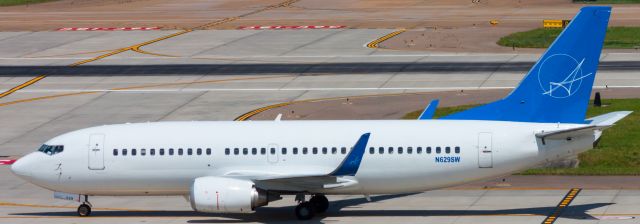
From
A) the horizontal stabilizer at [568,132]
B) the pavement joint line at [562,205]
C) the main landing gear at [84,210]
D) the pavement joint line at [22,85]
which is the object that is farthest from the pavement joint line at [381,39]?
the horizontal stabilizer at [568,132]

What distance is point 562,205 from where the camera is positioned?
147ft

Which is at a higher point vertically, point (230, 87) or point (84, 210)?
point (84, 210)

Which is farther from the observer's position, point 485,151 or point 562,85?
point 562,85

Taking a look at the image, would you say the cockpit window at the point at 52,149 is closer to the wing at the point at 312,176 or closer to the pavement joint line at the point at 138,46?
the wing at the point at 312,176

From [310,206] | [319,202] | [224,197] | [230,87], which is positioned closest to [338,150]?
[310,206]

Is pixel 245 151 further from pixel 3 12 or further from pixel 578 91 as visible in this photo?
pixel 3 12

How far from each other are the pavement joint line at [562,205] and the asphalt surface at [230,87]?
0.68 ft

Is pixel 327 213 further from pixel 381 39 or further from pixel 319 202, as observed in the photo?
pixel 381 39

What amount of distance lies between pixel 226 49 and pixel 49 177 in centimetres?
5283

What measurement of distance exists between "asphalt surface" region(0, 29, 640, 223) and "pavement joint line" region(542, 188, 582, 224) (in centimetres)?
21

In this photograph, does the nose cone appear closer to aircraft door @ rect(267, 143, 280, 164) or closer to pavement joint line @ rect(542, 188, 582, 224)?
aircraft door @ rect(267, 143, 280, 164)

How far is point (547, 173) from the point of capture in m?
50.9

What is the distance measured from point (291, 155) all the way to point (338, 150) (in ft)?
5.12

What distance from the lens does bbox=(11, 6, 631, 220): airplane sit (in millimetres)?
42406
